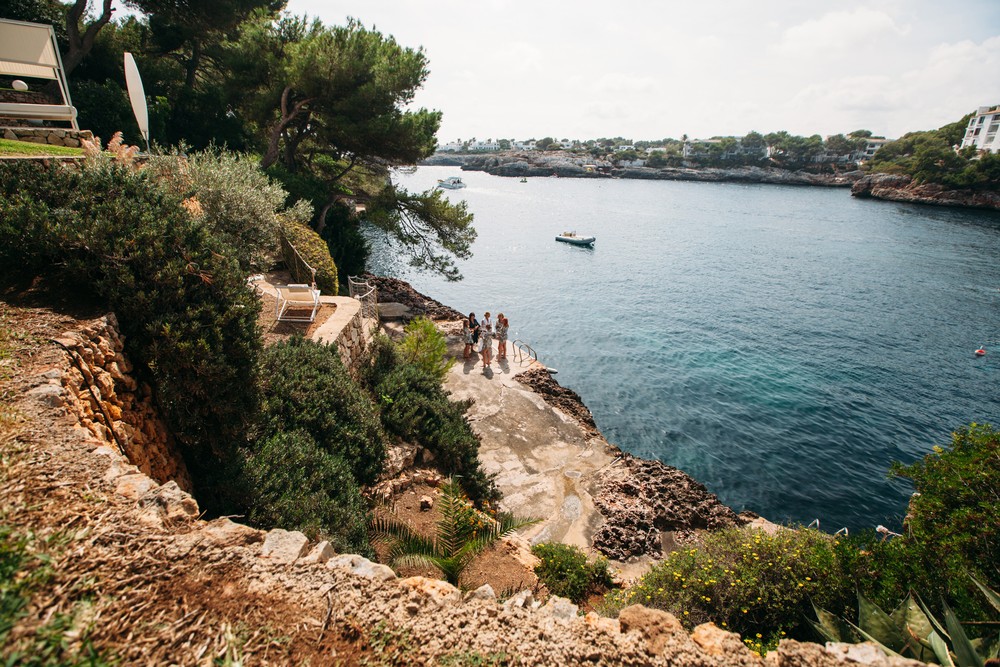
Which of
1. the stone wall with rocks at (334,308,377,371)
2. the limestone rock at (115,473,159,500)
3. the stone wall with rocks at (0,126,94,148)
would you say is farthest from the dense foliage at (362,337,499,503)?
the stone wall with rocks at (0,126,94,148)

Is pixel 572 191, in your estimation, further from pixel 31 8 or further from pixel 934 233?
pixel 31 8

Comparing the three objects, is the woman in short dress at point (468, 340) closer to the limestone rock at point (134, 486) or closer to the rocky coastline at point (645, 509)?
the rocky coastline at point (645, 509)

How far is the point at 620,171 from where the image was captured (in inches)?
6245

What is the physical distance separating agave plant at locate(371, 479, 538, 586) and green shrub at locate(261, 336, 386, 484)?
1870 mm

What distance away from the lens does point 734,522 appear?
1236 centimetres

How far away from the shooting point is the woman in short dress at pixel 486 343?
16859 millimetres

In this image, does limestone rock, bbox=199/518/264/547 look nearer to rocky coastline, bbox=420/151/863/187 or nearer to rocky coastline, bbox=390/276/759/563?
rocky coastline, bbox=390/276/759/563

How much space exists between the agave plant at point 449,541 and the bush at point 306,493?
0.53 metres

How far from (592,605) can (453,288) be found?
3128 centimetres

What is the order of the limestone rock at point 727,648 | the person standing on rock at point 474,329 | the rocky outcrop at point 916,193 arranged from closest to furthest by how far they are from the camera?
the limestone rock at point 727,648, the person standing on rock at point 474,329, the rocky outcrop at point 916,193

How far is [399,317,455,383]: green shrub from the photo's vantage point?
13.8 meters

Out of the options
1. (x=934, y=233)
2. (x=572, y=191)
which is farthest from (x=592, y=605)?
(x=572, y=191)

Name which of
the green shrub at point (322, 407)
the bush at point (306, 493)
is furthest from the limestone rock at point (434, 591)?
the green shrub at point (322, 407)

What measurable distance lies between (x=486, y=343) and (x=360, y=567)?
42.6 ft
